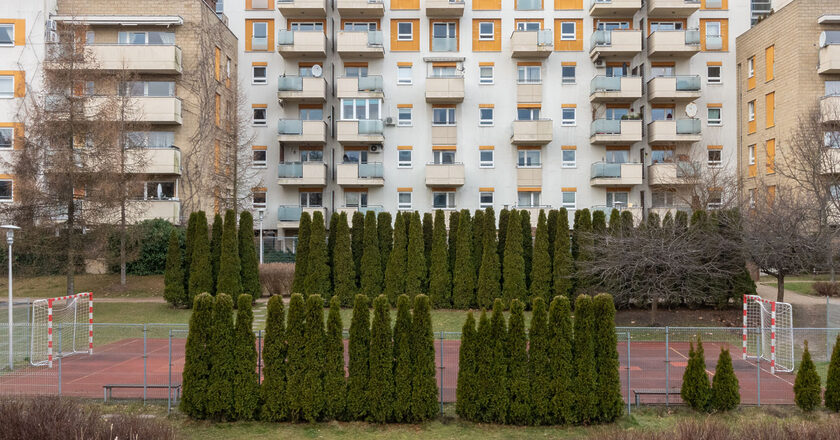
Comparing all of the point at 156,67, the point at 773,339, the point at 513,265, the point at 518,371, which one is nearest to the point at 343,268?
the point at 513,265

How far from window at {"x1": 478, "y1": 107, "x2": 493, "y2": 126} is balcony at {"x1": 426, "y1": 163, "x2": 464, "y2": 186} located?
138 inches

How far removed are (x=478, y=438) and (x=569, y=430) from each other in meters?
1.75

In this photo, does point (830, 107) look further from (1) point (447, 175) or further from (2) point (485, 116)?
(1) point (447, 175)

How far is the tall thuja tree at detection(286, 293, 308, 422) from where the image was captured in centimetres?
1104

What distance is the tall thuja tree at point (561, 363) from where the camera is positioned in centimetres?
1087

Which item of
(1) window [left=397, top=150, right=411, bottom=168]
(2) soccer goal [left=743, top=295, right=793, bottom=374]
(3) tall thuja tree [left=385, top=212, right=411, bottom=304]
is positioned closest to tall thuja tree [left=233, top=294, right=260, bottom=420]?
(2) soccer goal [left=743, top=295, right=793, bottom=374]

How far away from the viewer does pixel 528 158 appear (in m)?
37.8

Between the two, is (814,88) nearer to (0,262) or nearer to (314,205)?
(314,205)

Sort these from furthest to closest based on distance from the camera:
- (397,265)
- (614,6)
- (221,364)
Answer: (614,6) < (397,265) < (221,364)

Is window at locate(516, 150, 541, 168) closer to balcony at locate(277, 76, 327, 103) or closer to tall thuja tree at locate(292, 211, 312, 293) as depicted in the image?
balcony at locate(277, 76, 327, 103)

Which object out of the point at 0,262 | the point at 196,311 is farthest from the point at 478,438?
the point at 0,262

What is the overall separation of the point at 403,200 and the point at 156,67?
16.4 meters

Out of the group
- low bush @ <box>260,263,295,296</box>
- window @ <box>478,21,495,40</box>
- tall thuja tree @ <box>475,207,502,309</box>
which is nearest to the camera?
tall thuja tree @ <box>475,207,502,309</box>

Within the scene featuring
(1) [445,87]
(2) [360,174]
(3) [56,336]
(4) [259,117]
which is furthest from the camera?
(4) [259,117]
